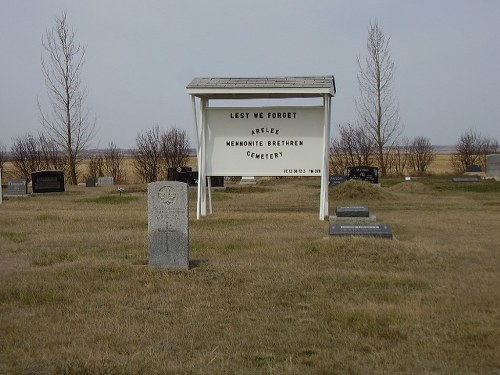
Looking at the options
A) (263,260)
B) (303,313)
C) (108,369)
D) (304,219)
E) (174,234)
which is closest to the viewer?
(108,369)

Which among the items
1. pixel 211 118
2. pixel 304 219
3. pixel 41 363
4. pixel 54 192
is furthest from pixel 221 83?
pixel 54 192

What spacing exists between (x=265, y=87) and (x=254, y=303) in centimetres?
945

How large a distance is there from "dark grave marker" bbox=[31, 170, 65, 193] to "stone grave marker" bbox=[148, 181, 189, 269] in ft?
70.0

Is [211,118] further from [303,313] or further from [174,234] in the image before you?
[303,313]

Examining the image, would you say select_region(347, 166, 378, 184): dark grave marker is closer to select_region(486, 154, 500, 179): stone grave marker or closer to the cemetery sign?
select_region(486, 154, 500, 179): stone grave marker

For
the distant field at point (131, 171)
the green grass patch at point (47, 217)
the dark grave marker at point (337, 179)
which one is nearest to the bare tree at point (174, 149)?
the distant field at point (131, 171)

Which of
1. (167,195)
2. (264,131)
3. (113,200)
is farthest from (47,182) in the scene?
(167,195)

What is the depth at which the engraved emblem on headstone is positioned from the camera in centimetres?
939

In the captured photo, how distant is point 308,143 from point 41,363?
39.3 ft

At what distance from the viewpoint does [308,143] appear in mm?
16422

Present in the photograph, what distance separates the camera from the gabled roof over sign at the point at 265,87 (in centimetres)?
1578

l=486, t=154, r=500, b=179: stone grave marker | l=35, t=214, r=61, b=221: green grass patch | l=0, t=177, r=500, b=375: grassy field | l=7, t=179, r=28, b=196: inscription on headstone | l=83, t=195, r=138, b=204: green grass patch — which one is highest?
l=486, t=154, r=500, b=179: stone grave marker

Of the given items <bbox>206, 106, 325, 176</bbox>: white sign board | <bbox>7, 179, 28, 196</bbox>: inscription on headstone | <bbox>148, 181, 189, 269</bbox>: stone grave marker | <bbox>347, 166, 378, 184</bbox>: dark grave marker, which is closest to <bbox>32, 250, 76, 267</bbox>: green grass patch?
<bbox>148, 181, 189, 269</bbox>: stone grave marker

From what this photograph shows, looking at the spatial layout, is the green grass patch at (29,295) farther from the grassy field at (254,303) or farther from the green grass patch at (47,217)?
the green grass patch at (47,217)
